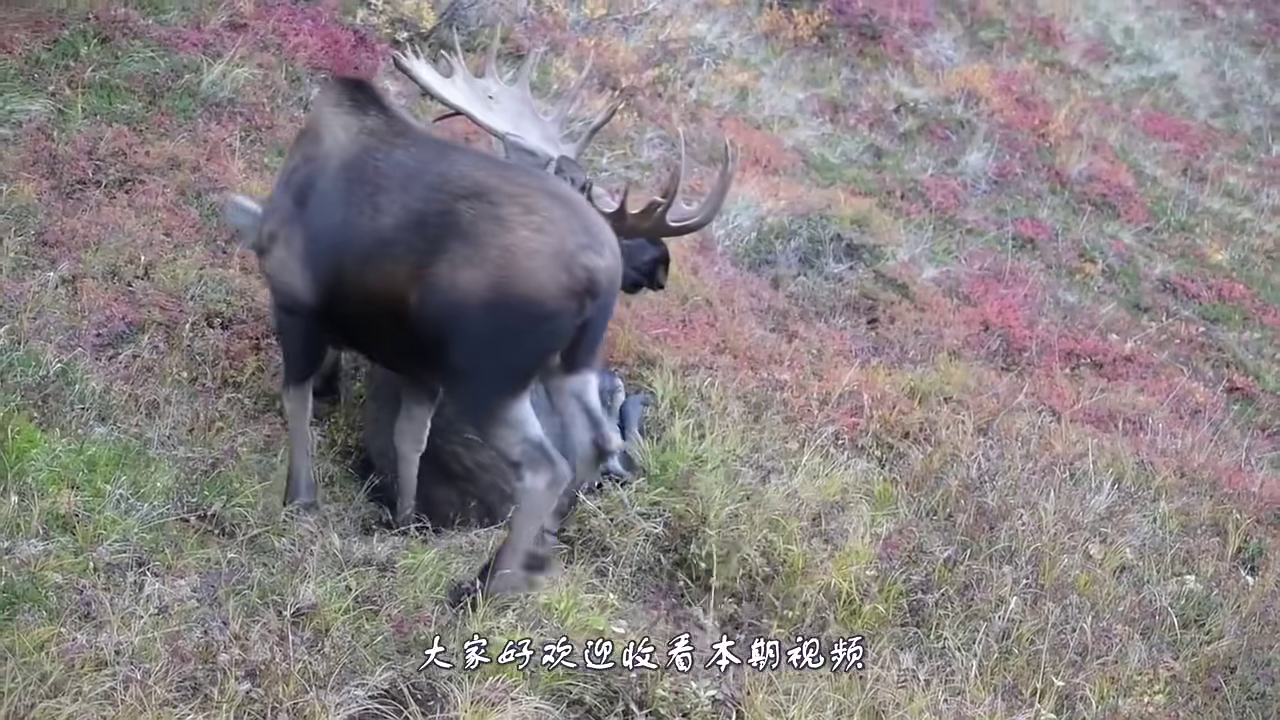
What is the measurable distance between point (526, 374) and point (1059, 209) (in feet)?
27.5

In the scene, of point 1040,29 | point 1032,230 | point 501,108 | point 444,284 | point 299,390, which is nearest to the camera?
point 444,284

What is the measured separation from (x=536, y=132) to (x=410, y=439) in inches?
68.7

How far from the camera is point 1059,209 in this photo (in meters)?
11.8

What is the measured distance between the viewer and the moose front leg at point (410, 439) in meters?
5.21

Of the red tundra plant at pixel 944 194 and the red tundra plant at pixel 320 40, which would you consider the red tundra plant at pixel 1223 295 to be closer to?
the red tundra plant at pixel 944 194

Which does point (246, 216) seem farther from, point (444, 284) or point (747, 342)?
point (747, 342)

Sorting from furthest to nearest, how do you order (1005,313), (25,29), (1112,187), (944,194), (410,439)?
(1112,187)
(944,194)
(1005,313)
(25,29)
(410,439)

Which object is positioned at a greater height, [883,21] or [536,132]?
[536,132]

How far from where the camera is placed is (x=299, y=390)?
501 centimetres

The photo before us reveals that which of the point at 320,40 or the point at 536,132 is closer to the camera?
the point at 536,132

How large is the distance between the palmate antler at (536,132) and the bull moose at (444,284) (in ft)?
3.52

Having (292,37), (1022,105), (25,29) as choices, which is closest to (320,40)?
(292,37)

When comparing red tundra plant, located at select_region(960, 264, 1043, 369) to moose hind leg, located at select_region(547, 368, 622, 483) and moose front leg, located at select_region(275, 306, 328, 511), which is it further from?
moose front leg, located at select_region(275, 306, 328, 511)

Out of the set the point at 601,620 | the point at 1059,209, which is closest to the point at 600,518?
the point at 601,620
